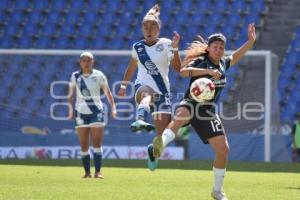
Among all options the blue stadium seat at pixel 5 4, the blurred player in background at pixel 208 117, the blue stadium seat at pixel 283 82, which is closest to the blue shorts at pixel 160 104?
the blurred player in background at pixel 208 117

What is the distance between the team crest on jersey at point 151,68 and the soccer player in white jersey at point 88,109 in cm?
340

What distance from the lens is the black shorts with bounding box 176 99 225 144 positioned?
9609 mm

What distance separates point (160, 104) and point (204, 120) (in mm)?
1796

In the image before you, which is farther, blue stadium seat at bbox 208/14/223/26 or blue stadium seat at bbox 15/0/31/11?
blue stadium seat at bbox 15/0/31/11

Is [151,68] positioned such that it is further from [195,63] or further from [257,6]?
[257,6]

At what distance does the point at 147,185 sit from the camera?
41.7ft

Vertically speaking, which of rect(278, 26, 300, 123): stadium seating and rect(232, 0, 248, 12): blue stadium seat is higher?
rect(232, 0, 248, 12): blue stadium seat

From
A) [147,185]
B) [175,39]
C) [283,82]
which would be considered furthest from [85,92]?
[283,82]

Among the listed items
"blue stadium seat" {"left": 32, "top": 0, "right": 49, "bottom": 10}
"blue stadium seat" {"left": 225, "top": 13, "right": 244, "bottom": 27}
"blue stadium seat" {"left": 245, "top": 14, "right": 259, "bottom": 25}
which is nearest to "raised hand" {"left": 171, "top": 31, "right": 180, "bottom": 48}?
"blue stadium seat" {"left": 225, "top": 13, "right": 244, "bottom": 27}

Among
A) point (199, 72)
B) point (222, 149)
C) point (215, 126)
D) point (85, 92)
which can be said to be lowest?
point (222, 149)

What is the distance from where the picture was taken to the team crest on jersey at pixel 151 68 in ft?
37.7

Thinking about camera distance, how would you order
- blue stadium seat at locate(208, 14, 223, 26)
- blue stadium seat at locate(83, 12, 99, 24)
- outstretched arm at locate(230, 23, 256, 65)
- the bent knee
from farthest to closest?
1. blue stadium seat at locate(83, 12, 99, 24)
2. blue stadium seat at locate(208, 14, 223, 26)
3. outstretched arm at locate(230, 23, 256, 65)
4. the bent knee

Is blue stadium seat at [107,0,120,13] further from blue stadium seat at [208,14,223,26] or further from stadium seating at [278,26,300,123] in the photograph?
stadium seating at [278,26,300,123]

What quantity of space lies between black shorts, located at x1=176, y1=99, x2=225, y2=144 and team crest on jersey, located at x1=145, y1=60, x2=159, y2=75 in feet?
5.95
